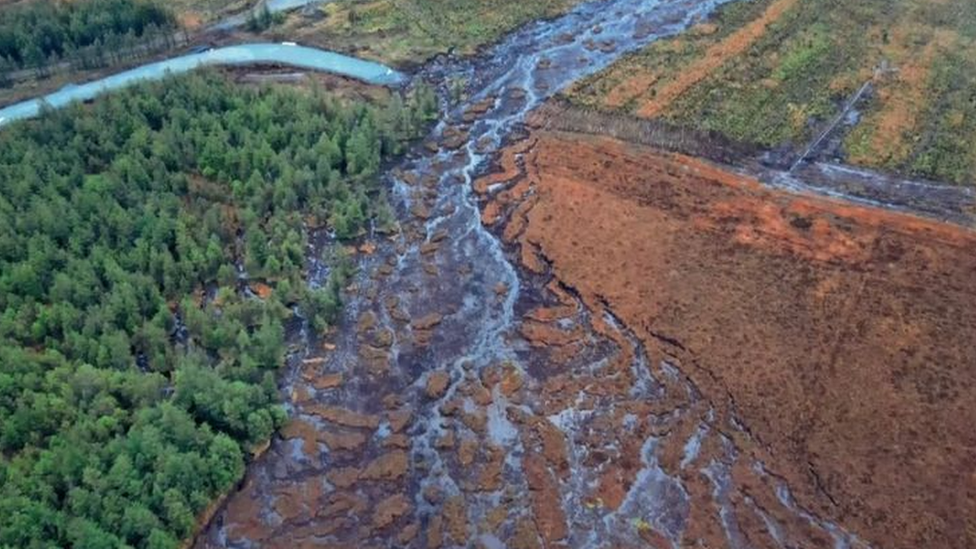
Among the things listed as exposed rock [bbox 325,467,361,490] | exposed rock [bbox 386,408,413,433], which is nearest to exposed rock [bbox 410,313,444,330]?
Result: exposed rock [bbox 386,408,413,433]

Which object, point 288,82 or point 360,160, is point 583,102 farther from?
point 288,82

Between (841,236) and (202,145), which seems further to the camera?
(202,145)

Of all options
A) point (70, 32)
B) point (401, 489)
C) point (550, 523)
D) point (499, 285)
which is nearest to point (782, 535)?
point (550, 523)

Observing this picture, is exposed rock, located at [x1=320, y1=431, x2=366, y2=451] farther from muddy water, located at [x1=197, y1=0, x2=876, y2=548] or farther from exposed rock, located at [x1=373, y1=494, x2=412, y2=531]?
exposed rock, located at [x1=373, y1=494, x2=412, y2=531]

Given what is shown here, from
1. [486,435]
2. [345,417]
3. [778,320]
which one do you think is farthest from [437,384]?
[778,320]

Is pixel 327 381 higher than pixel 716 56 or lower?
lower

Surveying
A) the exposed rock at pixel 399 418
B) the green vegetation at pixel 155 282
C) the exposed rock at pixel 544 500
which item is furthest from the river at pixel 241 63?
the exposed rock at pixel 544 500

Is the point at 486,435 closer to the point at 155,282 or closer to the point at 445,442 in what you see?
the point at 445,442
